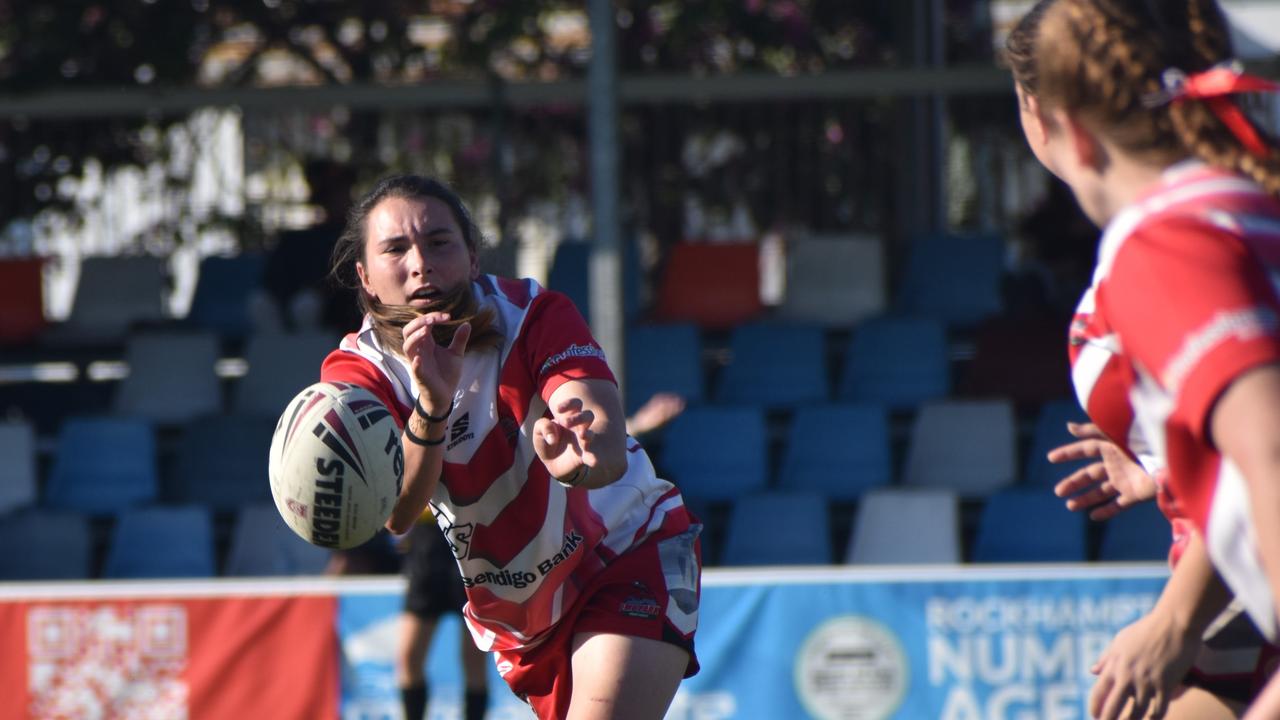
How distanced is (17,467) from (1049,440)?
562 cm

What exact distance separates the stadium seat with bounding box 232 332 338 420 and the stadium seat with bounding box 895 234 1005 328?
3.52m

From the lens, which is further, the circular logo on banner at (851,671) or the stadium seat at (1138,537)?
the stadium seat at (1138,537)

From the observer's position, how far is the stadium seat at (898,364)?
352 inches

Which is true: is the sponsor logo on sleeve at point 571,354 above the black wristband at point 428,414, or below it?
above

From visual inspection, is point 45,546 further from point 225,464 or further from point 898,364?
point 898,364

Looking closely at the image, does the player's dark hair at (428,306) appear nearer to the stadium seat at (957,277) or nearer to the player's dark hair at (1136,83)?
the player's dark hair at (1136,83)

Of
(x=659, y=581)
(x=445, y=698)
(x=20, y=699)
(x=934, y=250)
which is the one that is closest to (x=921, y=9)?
(x=934, y=250)

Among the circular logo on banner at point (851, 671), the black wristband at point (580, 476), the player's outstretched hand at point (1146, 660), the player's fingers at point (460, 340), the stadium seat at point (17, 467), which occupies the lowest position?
the circular logo on banner at point (851, 671)

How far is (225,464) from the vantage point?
28.6ft

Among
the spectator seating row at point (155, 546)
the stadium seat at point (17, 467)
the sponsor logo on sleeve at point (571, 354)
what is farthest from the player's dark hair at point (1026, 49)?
the stadium seat at point (17, 467)

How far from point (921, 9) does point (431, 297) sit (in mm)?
7985

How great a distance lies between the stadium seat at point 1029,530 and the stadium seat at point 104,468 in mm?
4442

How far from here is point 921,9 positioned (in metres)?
10.5

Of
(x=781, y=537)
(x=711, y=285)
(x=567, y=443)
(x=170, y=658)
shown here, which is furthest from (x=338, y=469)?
(x=711, y=285)
